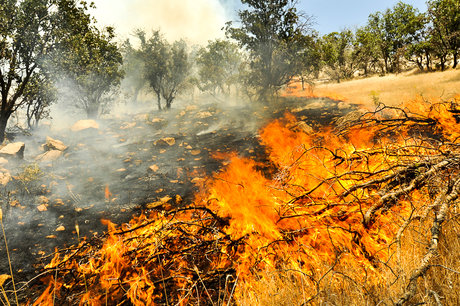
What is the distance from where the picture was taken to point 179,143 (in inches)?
395

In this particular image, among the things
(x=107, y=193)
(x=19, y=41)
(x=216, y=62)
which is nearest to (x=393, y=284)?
(x=107, y=193)

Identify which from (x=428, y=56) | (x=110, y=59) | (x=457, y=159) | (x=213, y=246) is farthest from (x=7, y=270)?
(x=428, y=56)

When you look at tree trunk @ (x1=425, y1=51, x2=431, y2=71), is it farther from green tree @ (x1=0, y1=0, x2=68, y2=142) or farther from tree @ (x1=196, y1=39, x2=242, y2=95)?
green tree @ (x1=0, y1=0, x2=68, y2=142)

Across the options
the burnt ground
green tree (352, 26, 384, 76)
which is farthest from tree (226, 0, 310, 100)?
green tree (352, 26, 384, 76)

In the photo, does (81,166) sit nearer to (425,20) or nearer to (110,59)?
(110,59)

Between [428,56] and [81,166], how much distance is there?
3732 cm

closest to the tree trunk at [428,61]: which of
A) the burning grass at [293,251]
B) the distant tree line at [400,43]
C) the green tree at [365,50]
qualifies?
the distant tree line at [400,43]

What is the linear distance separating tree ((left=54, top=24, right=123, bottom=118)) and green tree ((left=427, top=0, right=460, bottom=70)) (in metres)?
30.5

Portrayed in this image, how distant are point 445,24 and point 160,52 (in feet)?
95.6

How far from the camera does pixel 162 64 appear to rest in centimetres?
2180

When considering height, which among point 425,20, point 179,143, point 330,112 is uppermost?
point 425,20

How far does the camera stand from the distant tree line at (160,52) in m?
10.0

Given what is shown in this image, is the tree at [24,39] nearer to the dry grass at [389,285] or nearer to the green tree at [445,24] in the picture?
the dry grass at [389,285]

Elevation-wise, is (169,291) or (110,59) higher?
(110,59)
